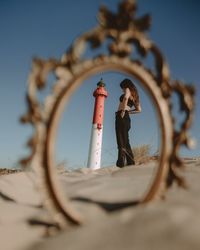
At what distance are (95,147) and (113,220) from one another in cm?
837

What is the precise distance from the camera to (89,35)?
75.4 inches

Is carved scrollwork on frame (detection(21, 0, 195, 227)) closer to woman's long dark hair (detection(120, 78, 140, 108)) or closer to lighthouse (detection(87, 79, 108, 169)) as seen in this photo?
woman's long dark hair (detection(120, 78, 140, 108))

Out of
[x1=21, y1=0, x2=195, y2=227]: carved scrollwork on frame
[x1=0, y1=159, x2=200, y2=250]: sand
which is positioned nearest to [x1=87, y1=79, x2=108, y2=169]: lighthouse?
[x1=0, y1=159, x2=200, y2=250]: sand

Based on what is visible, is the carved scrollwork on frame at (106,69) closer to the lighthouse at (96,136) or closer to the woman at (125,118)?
the woman at (125,118)

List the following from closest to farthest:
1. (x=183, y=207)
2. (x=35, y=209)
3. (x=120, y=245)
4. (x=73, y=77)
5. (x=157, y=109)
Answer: (x=120, y=245) < (x=183, y=207) < (x=73, y=77) < (x=157, y=109) < (x=35, y=209)

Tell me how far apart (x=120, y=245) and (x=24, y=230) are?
0.80 m

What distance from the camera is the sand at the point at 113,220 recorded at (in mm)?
1418

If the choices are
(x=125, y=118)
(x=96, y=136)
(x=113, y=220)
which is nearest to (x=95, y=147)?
(x=96, y=136)

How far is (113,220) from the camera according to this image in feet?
5.28

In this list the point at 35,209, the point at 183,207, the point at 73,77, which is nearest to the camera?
the point at 183,207

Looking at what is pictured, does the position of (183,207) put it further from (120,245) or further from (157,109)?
(157,109)

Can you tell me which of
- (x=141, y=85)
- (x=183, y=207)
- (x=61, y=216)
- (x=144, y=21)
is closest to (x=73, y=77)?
(x=141, y=85)

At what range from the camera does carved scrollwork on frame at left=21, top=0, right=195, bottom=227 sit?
175 centimetres

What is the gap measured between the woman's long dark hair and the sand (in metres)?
2.76
